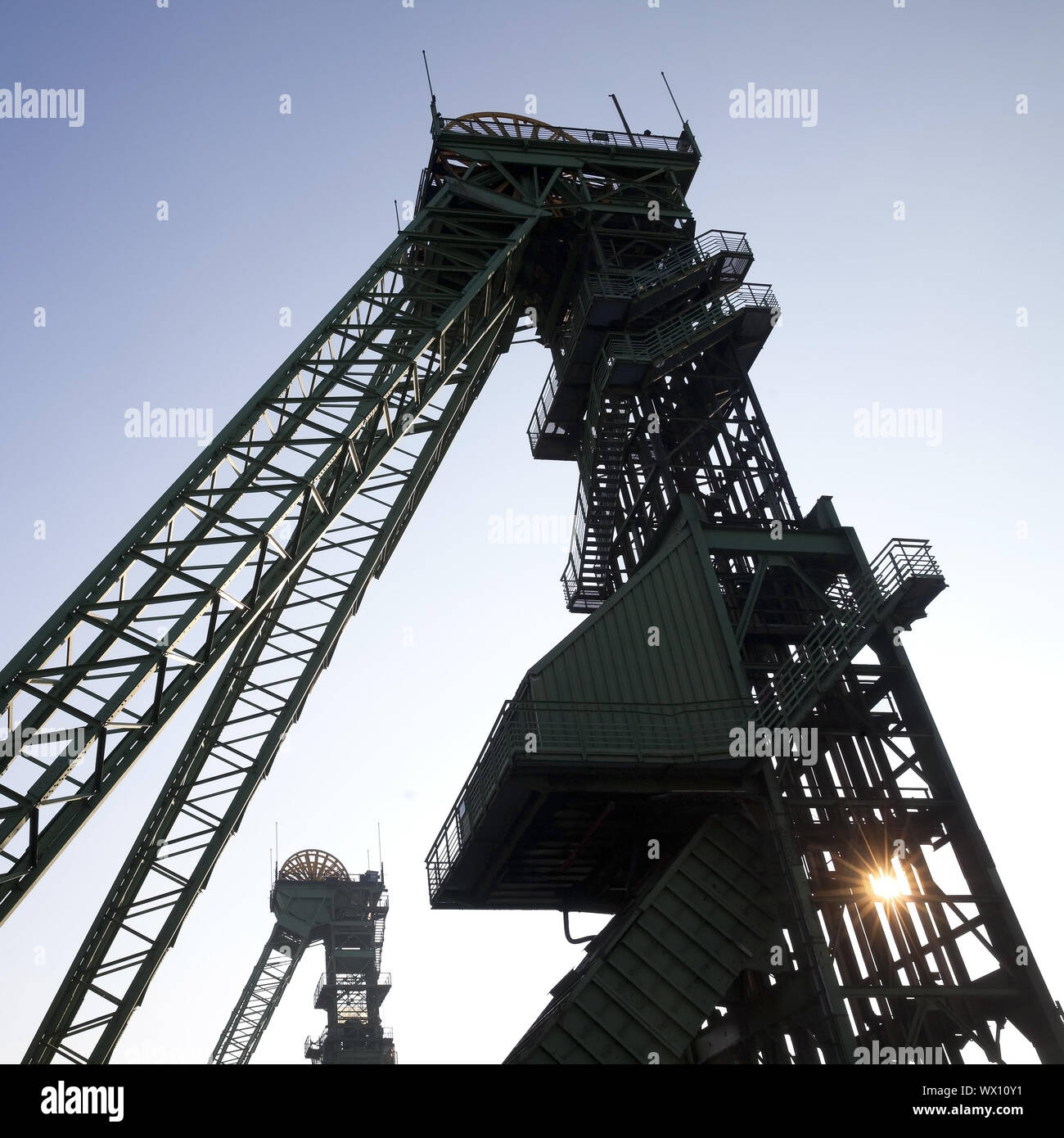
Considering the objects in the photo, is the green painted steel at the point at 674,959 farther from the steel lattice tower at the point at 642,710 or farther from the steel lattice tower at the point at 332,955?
the steel lattice tower at the point at 332,955

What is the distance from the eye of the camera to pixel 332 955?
232ft

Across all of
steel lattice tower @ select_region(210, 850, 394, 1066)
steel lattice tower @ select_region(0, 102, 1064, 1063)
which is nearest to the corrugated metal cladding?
steel lattice tower @ select_region(0, 102, 1064, 1063)

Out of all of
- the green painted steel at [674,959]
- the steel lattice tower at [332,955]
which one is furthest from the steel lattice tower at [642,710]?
the steel lattice tower at [332,955]

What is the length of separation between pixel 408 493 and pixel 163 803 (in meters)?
8.73

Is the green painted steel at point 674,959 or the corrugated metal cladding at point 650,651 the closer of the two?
the green painted steel at point 674,959

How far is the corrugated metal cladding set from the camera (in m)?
21.2

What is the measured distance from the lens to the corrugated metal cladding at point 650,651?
835 inches

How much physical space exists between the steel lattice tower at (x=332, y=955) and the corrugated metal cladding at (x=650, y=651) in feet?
172

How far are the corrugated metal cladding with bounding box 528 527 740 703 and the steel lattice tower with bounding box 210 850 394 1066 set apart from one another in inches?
2061

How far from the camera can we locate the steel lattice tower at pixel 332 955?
67.1 metres

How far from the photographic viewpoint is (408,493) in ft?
85.4

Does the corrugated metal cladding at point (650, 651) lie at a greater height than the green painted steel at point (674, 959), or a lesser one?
greater
